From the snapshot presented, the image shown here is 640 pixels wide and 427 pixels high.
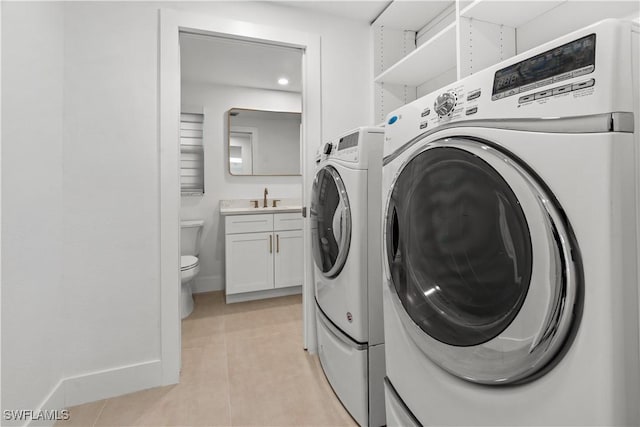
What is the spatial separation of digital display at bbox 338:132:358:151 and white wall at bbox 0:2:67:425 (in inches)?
50.6

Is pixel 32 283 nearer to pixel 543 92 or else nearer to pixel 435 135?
pixel 435 135

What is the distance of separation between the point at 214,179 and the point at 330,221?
2.12m

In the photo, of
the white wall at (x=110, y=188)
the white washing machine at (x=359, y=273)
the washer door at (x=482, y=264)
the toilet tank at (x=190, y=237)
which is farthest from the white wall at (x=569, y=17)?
the toilet tank at (x=190, y=237)

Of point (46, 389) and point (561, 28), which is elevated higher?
point (561, 28)

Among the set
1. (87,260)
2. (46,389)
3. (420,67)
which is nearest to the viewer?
(46,389)

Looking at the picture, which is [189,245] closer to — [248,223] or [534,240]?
[248,223]

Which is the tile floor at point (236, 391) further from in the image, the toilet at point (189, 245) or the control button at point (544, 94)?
the control button at point (544, 94)

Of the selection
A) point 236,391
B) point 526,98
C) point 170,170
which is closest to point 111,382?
point 236,391

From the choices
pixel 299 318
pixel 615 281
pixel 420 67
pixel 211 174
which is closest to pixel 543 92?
pixel 615 281

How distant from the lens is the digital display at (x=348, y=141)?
1.32m

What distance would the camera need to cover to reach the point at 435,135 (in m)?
0.79

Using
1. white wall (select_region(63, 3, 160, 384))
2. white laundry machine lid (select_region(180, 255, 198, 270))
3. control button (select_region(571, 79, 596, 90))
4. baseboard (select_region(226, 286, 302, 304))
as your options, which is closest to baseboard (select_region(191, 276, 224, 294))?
baseboard (select_region(226, 286, 302, 304))

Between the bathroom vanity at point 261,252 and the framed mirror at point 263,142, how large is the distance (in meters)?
0.66

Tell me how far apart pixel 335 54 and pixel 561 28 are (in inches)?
48.6
